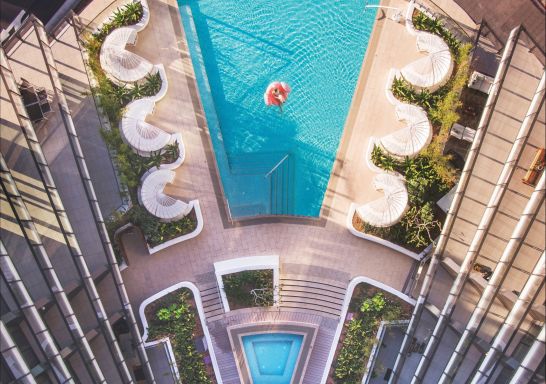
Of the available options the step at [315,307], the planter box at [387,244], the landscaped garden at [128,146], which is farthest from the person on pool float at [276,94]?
the step at [315,307]

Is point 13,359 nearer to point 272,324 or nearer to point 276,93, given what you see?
point 272,324

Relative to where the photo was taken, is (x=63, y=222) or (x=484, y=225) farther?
(x=63, y=222)

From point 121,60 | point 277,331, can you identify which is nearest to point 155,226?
point 277,331

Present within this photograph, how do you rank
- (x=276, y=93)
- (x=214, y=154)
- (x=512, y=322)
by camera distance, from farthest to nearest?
(x=214, y=154), (x=276, y=93), (x=512, y=322)

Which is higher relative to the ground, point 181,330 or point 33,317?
point 181,330

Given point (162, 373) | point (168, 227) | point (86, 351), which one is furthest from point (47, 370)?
point (168, 227)

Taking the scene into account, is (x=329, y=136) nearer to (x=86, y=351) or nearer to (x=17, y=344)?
(x=86, y=351)

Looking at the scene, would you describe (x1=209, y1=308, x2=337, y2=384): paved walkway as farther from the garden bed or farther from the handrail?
the handrail

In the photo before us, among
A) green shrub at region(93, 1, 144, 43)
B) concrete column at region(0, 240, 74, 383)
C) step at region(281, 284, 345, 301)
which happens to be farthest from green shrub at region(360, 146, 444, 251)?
concrete column at region(0, 240, 74, 383)

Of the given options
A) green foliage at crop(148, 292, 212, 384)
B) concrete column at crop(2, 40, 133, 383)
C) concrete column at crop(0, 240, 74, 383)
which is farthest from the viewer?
green foliage at crop(148, 292, 212, 384)
